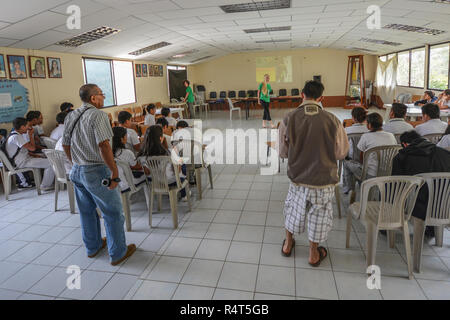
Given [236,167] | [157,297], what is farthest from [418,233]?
[236,167]

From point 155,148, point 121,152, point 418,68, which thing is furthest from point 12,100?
point 418,68

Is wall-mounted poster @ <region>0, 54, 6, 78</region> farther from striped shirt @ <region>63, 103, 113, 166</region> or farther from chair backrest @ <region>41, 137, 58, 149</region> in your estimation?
striped shirt @ <region>63, 103, 113, 166</region>

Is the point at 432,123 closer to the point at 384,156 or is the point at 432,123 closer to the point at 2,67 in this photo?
the point at 384,156

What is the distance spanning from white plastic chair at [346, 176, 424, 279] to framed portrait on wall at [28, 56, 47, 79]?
581 centimetres

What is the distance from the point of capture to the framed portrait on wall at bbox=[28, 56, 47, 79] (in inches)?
216

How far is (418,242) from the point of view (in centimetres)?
230

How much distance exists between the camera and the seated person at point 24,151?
4.31 m

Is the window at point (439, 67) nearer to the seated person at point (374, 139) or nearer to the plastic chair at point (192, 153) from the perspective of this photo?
the seated person at point (374, 139)

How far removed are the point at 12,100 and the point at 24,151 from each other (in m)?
1.27

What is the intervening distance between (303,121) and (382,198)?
777 millimetres

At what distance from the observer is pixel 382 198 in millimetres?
2174

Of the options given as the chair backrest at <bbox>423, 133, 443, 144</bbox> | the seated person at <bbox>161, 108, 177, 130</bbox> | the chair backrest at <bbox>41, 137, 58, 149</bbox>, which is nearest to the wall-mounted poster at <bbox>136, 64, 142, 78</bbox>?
the seated person at <bbox>161, 108, 177, 130</bbox>
